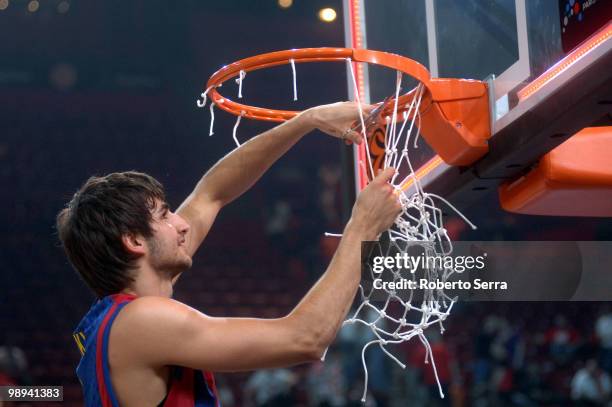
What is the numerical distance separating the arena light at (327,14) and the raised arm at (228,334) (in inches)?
223

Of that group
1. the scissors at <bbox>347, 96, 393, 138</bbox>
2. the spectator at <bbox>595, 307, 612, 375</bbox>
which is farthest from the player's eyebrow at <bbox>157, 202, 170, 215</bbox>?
the spectator at <bbox>595, 307, 612, 375</bbox>

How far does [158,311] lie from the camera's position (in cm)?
135

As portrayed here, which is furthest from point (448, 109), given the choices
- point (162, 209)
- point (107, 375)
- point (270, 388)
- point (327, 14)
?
point (327, 14)

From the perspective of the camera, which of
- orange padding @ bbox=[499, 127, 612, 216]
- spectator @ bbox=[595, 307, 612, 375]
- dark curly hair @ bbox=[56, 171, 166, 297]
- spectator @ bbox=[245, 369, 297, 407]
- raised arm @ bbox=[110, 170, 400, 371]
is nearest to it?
raised arm @ bbox=[110, 170, 400, 371]

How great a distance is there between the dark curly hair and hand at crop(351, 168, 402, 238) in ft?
1.16

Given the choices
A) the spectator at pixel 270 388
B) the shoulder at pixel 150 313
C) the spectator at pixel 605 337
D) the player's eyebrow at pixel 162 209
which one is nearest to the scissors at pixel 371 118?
the player's eyebrow at pixel 162 209

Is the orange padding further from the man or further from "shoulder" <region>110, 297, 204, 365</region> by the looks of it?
"shoulder" <region>110, 297, 204, 365</region>

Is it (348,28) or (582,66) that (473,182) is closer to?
(582,66)

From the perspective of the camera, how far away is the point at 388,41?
2801 mm

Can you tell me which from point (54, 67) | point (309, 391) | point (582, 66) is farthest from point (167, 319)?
point (54, 67)

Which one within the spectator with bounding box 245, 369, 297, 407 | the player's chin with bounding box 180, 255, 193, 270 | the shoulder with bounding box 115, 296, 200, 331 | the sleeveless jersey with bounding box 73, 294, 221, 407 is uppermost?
the player's chin with bounding box 180, 255, 193, 270

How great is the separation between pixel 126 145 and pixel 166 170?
35 cm

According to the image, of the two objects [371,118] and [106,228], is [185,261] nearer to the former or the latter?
[106,228]

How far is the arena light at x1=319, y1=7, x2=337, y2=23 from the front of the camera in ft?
22.4
